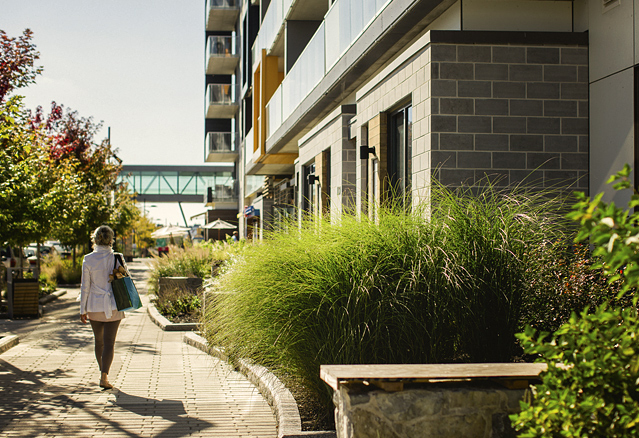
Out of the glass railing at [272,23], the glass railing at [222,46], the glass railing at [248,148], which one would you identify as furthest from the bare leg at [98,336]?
the glass railing at [222,46]

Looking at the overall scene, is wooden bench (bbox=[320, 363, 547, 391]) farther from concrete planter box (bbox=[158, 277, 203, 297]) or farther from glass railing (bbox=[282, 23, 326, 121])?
concrete planter box (bbox=[158, 277, 203, 297])

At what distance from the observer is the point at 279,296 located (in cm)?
573

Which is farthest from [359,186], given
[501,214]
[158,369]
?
[501,214]

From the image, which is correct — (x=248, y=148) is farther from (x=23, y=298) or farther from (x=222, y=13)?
(x=23, y=298)

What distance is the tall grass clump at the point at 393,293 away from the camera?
18.3 feet

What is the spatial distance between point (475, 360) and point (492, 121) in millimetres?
3772

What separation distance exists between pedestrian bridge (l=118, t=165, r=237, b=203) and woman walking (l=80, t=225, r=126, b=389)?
2432 inches

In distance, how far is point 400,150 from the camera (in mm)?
10539

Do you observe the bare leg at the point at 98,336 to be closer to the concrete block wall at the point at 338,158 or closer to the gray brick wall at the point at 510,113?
the gray brick wall at the point at 510,113

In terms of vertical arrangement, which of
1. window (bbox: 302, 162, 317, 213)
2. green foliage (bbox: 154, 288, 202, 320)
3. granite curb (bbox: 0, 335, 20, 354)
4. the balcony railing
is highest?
the balcony railing

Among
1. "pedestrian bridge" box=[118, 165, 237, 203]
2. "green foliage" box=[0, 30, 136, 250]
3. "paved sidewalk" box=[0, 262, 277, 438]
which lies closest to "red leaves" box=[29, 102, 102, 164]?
"green foliage" box=[0, 30, 136, 250]

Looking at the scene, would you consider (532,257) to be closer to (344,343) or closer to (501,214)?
(501,214)

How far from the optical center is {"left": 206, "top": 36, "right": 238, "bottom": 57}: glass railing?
39688 mm

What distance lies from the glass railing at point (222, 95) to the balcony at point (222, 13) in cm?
405
